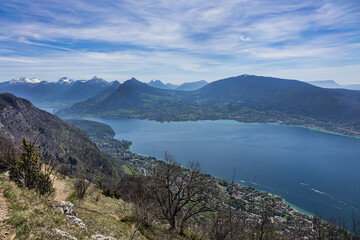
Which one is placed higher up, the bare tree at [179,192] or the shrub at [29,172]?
the shrub at [29,172]

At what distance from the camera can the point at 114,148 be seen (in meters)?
132

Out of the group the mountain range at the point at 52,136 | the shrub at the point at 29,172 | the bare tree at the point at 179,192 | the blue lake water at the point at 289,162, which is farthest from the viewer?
the mountain range at the point at 52,136

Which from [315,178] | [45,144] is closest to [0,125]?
[45,144]

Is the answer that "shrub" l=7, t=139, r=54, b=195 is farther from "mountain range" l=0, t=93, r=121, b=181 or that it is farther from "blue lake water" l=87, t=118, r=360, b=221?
"mountain range" l=0, t=93, r=121, b=181

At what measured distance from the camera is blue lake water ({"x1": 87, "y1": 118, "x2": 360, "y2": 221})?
62.1m

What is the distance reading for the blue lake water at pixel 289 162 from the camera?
6209 cm

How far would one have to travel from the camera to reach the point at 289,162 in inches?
3661

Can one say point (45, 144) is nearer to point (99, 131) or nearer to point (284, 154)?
point (99, 131)

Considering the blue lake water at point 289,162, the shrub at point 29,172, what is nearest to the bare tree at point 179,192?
the shrub at point 29,172

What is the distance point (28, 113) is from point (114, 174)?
68674 mm

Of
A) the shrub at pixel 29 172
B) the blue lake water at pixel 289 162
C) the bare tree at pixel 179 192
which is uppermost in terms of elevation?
the shrub at pixel 29 172

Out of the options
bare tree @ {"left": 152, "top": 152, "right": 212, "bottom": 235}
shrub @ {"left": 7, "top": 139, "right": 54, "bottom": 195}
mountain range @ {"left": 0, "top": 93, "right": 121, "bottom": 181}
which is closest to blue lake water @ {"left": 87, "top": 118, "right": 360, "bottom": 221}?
mountain range @ {"left": 0, "top": 93, "right": 121, "bottom": 181}

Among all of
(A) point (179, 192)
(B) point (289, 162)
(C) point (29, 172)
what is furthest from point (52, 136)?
(B) point (289, 162)

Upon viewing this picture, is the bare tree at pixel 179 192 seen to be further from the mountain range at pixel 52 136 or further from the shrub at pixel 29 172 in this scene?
the mountain range at pixel 52 136
